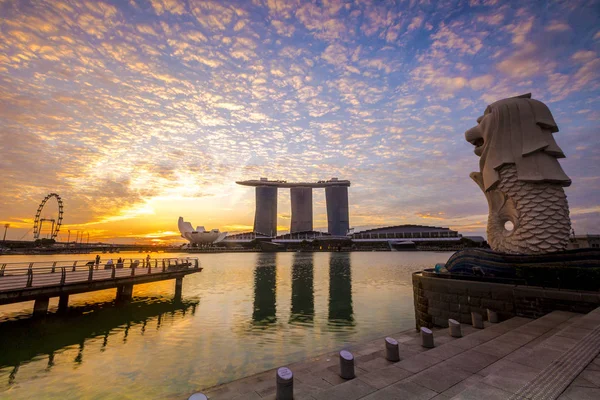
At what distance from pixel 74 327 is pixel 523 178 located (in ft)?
102

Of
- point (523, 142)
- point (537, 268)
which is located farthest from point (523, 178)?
point (537, 268)

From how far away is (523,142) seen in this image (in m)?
20.0

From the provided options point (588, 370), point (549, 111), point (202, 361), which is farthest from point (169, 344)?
point (549, 111)

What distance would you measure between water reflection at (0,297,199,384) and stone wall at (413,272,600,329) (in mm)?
17354

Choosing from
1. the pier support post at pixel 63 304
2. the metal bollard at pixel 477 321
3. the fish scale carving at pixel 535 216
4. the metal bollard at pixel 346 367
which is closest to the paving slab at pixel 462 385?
the metal bollard at pixel 346 367

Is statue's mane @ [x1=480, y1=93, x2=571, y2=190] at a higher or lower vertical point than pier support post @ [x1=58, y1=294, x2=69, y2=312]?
higher

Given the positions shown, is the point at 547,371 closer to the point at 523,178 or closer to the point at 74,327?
the point at 523,178

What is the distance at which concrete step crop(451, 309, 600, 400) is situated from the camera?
16.8 feet

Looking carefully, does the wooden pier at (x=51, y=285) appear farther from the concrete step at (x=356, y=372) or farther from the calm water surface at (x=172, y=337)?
the concrete step at (x=356, y=372)

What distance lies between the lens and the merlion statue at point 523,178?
717 inches

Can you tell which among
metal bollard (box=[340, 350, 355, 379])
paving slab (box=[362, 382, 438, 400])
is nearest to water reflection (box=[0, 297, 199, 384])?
metal bollard (box=[340, 350, 355, 379])

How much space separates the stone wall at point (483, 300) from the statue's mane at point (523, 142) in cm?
908

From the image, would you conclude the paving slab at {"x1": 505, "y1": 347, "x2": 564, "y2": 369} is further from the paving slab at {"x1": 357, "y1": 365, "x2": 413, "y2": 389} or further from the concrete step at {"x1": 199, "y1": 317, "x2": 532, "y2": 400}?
the paving slab at {"x1": 357, "y1": 365, "x2": 413, "y2": 389}

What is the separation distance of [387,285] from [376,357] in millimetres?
24849
